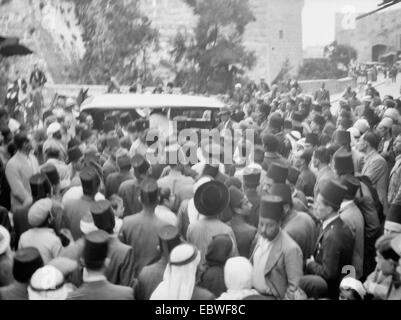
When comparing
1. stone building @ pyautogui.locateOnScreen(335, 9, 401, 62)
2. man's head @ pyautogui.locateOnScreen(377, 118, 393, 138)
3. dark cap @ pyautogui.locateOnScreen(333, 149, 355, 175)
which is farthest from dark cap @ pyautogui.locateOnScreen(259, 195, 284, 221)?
stone building @ pyautogui.locateOnScreen(335, 9, 401, 62)

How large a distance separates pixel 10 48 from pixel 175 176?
5.46 m

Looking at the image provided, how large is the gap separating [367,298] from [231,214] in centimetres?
117

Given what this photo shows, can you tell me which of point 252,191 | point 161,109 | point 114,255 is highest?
point 161,109

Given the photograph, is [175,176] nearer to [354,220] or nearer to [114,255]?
[114,255]

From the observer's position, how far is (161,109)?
8102 mm

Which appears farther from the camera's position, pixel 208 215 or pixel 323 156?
pixel 323 156

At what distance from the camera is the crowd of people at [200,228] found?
2.81 metres

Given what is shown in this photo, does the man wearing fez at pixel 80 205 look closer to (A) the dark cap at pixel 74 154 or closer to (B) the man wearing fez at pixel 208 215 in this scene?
(B) the man wearing fez at pixel 208 215

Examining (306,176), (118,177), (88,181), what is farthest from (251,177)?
(118,177)

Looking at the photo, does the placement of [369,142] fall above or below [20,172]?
above

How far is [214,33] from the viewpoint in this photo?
1035cm

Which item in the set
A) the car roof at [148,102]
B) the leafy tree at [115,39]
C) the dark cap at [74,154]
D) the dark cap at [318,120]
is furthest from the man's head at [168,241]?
the leafy tree at [115,39]

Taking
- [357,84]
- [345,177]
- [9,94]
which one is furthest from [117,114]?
[357,84]
